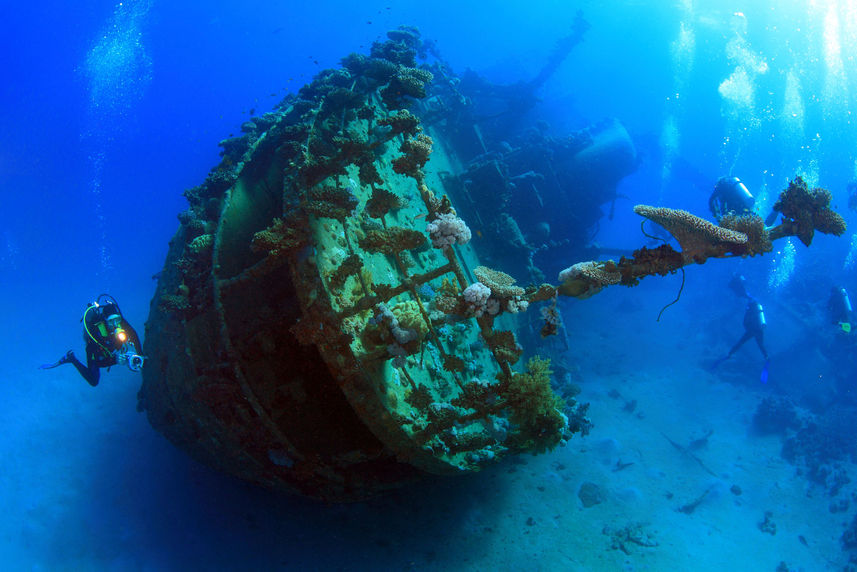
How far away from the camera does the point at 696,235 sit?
10.5 ft

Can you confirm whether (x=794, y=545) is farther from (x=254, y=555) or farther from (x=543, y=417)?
(x=254, y=555)

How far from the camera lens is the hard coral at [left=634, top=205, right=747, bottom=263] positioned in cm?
318

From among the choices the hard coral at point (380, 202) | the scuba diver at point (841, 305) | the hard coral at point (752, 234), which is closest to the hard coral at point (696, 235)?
the hard coral at point (752, 234)

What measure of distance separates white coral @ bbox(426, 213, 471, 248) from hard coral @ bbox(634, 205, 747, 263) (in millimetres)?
1549

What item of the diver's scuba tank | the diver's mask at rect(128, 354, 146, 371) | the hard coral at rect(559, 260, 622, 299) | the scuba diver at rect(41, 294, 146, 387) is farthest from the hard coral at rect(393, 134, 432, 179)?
the scuba diver at rect(41, 294, 146, 387)

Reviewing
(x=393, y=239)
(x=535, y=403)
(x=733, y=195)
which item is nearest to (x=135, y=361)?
(x=393, y=239)

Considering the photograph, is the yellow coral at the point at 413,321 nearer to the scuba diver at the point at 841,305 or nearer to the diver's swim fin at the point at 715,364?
the scuba diver at the point at 841,305

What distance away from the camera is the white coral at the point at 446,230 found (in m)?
3.92

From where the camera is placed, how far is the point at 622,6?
68.0 metres

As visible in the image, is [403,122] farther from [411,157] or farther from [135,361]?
[135,361]

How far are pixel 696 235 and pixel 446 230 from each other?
2.05 m

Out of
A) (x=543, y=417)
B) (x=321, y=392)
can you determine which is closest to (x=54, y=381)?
(x=321, y=392)

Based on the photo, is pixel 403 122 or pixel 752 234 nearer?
pixel 752 234

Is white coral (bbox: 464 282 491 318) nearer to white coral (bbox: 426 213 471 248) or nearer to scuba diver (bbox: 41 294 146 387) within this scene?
white coral (bbox: 426 213 471 248)
